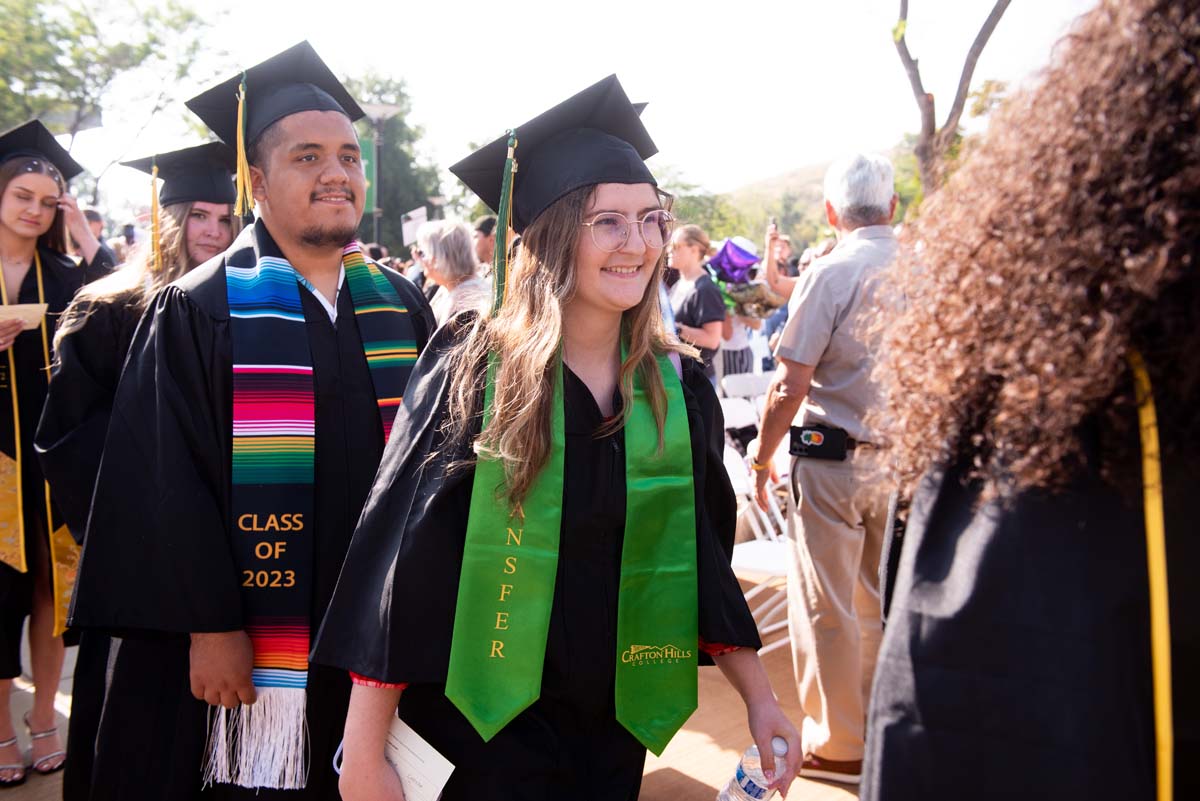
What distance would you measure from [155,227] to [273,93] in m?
0.88

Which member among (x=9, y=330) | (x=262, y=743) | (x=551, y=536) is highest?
(x=9, y=330)

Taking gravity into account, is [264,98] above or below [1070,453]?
above

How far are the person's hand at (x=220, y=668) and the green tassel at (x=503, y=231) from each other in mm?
1059

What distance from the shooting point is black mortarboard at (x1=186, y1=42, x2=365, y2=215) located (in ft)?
9.30

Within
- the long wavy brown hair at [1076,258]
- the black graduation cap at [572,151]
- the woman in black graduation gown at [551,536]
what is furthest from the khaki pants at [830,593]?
the long wavy brown hair at [1076,258]

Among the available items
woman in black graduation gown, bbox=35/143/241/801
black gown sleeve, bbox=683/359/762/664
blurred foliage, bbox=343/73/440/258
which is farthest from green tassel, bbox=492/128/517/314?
blurred foliage, bbox=343/73/440/258

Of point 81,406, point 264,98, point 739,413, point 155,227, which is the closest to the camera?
point 264,98

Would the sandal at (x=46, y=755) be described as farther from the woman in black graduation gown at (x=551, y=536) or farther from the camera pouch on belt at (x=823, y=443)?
the camera pouch on belt at (x=823, y=443)

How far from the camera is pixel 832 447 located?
371cm

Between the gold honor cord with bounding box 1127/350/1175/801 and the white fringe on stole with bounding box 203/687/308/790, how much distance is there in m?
1.98

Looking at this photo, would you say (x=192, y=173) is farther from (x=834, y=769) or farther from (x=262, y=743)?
(x=834, y=769)

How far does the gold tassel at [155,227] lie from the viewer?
11.3ft

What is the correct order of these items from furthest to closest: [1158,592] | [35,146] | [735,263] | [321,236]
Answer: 1. [735,263]
2. [35,146]
3. [321,236]
4. [1158,592]

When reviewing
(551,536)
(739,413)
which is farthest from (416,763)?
(739,413)
